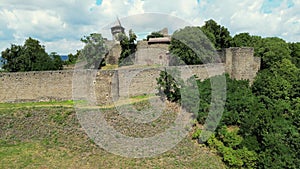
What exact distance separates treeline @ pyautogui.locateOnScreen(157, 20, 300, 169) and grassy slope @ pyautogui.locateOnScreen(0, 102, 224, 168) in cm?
145

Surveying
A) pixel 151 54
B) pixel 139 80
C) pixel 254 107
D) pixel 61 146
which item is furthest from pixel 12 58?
pixel 254 107

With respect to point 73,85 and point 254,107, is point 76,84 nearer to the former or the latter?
point 73,85

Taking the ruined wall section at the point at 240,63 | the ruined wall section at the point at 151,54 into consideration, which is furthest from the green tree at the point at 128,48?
the ruined wall section at the point at 240,63

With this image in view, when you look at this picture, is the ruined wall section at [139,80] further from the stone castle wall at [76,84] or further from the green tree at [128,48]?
the green tree at [128,48]

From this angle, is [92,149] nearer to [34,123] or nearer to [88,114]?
[88,114]

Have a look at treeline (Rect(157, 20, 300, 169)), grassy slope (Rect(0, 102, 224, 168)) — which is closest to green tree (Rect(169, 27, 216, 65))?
treeline (Rect(157, 20, 300, 169))

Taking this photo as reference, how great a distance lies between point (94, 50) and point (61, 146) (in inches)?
587

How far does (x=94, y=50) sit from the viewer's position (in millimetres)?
26906

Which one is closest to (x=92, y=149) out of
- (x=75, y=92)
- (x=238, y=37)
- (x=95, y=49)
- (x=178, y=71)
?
(x=75, y=92)

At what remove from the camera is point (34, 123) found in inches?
583

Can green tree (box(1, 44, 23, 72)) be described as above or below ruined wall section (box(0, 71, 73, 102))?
above

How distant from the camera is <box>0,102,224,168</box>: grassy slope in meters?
12.0

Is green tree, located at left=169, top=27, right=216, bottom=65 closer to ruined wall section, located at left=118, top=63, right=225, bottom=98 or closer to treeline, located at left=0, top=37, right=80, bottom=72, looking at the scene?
ruined wall section, located at left=118, top=63, right=225, bottom=98

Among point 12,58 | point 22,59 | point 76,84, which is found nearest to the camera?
point 76,84
